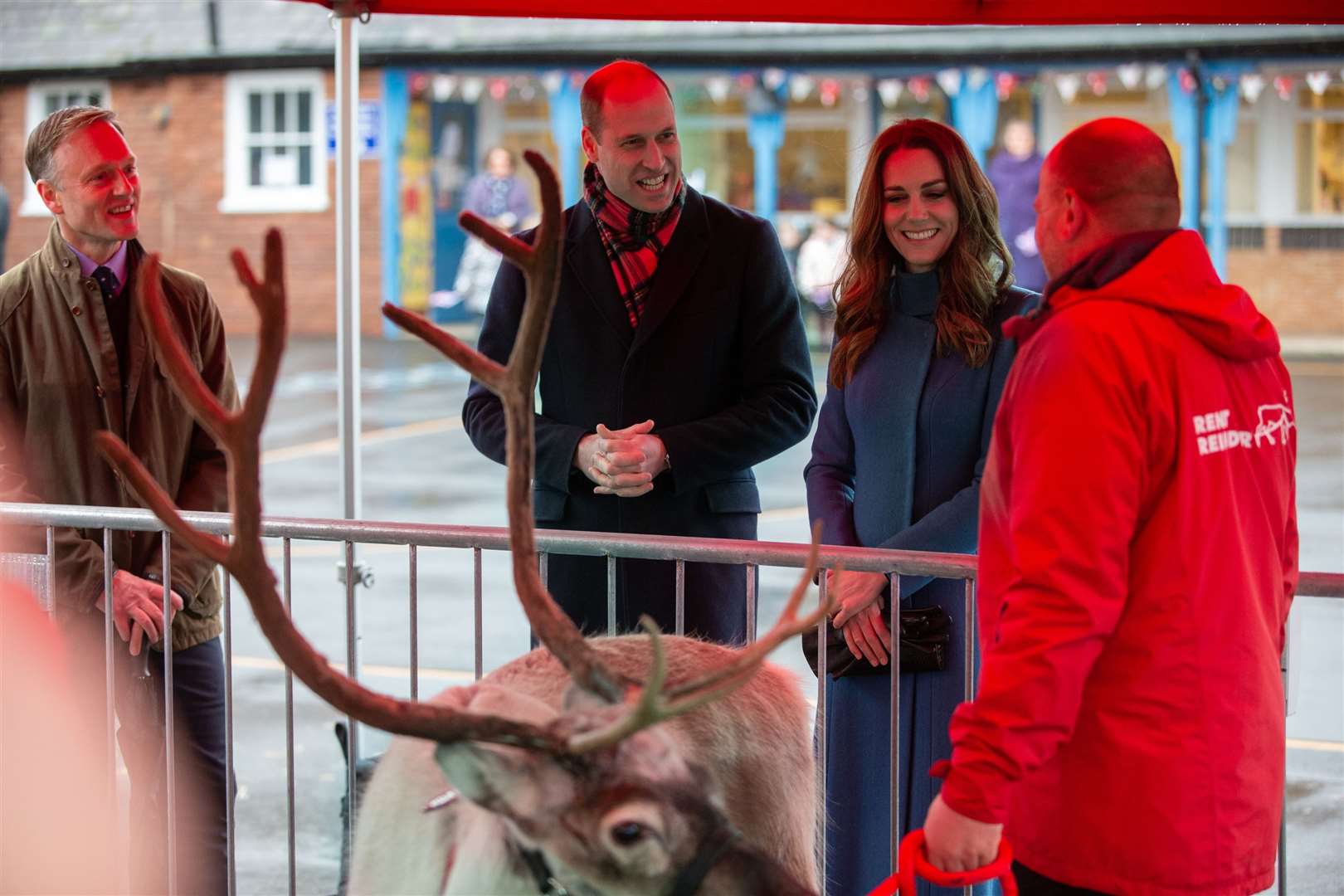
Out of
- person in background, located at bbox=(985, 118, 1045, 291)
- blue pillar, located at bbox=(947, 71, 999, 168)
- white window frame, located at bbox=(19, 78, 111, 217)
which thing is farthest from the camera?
white window frame, located at bbox=(19, 78, 111, 217)

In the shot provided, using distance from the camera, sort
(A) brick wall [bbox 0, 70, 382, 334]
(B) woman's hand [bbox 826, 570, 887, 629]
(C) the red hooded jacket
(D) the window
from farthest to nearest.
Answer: (A) brick wall [bbox 0, 70, 382, 334] < (D) the window < (B) woman's hand [bbox 826, 570, 887, 629] < (C) the red hooded jacket

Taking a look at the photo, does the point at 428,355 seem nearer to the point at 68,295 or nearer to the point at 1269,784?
the point at 68,295

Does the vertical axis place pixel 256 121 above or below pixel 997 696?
above

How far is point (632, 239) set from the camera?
350 centimetres

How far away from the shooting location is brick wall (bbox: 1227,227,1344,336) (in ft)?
66.7

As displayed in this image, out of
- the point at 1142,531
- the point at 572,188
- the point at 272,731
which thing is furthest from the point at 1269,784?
the point at 572,188

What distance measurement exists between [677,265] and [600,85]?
1.46 ft

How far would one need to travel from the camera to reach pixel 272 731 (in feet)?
19.6

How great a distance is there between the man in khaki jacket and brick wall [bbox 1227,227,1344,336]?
18.8 meters

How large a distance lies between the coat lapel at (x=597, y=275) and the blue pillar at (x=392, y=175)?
1891cm

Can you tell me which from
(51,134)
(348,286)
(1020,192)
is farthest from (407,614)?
(1020,192)

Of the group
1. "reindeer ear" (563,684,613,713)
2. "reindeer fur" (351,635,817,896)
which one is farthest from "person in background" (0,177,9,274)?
"reindeer ear" (563,684,613,713)

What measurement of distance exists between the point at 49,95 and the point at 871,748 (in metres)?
22.8

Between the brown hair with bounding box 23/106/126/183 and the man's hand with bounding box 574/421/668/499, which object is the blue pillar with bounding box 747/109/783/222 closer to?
the brown hair with bounding box 23/106/126/183
